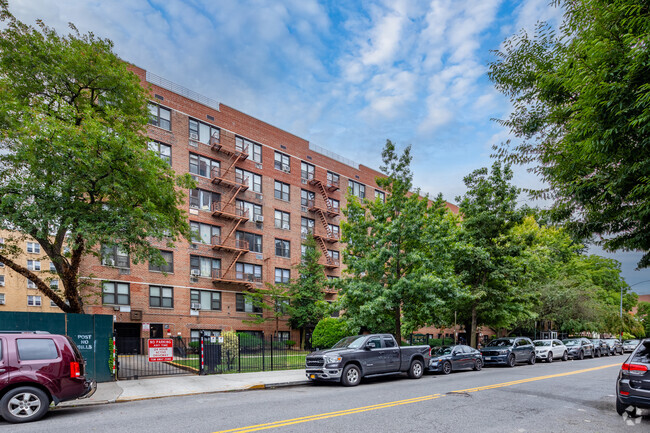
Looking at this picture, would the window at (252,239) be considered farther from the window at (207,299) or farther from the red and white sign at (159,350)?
the red and white sign at (159,350)

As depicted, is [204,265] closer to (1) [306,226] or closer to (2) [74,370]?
(1) [306,226]

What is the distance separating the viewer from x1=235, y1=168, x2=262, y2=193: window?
36.7 metres

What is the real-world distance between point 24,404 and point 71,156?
28.0 feet

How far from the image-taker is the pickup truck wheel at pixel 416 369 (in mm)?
16453

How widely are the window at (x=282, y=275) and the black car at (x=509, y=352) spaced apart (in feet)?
63.8

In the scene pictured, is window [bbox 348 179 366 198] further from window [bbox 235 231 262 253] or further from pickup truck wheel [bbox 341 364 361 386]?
pickup truck wheel [bbox 341 364 361 386]

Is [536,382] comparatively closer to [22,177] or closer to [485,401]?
[485,401]

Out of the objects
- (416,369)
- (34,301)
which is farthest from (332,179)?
(34,301)

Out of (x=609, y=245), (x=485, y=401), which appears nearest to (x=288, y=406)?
(x=485, y=401)

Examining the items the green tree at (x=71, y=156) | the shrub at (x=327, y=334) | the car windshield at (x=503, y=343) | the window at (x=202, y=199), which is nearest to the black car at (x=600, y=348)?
the car windshield at (x=503, y=343)

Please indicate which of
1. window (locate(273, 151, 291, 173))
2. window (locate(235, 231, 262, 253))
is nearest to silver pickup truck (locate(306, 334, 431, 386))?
Result: window (locate(235, 231, 262, 253))

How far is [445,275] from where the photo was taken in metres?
20.2

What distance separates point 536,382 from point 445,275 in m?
6.45

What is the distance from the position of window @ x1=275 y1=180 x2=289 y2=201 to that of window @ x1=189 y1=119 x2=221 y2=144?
729 cm
